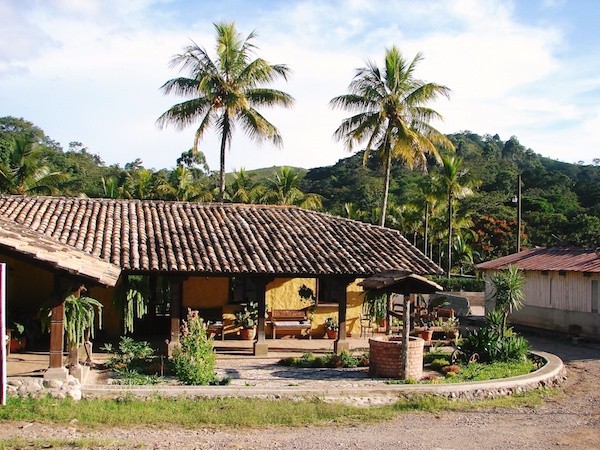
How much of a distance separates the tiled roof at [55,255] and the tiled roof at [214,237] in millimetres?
1744

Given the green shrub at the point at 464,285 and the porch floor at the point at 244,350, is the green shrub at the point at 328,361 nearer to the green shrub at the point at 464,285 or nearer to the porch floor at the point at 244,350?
the porch floor at the point at 244,350

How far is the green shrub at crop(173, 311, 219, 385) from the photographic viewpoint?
12883mm

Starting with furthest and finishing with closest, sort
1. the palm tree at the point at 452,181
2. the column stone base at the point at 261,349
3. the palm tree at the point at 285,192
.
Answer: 1. the palm tree at the point at 285,192
2. the palm tree at the point at 452,181
3. the column stone base at the point at 261,349

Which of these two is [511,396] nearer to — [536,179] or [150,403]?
[150,403]

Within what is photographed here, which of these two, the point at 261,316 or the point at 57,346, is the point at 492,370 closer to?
the point at 261,316

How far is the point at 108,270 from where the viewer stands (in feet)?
45.9

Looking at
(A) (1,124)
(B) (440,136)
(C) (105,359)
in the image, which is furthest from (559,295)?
(A) (1,124)

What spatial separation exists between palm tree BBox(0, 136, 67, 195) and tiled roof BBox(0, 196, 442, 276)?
1148 cm

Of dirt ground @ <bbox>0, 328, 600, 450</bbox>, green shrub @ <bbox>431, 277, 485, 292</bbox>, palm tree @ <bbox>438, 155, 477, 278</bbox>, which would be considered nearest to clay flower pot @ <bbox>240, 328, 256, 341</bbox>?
dirt ground @ <bbox>0, 328, 600, 450</bbox>

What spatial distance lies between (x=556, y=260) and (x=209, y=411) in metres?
17.8

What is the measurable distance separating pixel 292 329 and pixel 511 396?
7.39 metres

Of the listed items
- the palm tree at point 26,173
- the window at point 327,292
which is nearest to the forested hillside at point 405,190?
the palm tree at point 26,173

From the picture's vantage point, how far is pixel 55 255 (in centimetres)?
1234

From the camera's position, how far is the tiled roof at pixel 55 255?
38.1ft
